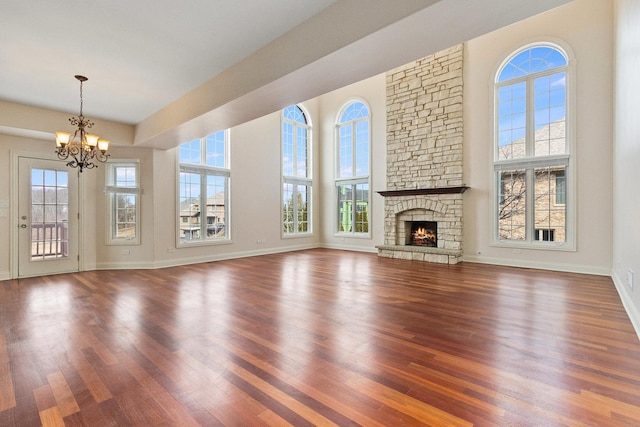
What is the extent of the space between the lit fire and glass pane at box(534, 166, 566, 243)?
220 cm

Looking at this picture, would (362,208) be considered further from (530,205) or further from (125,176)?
(125,176)

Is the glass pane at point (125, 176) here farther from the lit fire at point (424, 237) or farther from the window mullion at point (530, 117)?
the window mullion at point (530, 117)

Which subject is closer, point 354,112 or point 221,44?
point 221,44

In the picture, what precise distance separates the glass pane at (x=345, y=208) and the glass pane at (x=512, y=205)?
4057 millimetres

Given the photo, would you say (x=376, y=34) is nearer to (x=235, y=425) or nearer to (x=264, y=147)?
(x=235, y=425)

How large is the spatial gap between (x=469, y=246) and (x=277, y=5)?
20.4 feet

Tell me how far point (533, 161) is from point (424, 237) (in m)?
2.88

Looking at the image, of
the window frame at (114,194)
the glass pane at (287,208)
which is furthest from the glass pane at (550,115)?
the window frame at (114,194)

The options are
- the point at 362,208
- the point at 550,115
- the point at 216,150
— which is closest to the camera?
the point at 550,115

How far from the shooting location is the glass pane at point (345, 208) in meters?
9.48

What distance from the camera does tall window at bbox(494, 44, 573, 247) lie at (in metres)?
5.94

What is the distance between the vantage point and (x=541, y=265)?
6.08 meters

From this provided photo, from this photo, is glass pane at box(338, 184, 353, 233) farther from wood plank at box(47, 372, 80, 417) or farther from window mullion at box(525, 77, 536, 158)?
wood plank at box(47, 372, 80, 417)

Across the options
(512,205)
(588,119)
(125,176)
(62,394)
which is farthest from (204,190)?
(588,119)
